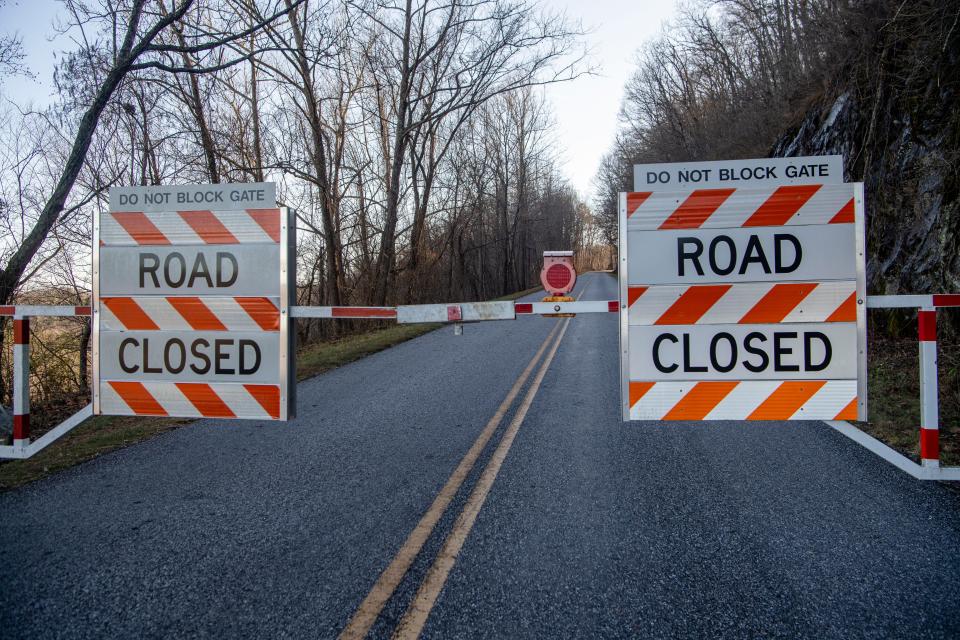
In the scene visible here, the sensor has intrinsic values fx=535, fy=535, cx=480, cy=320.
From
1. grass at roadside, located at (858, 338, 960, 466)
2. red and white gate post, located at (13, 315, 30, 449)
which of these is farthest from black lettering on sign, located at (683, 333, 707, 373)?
red and white gate post, located at (13, 315, 30, 449)

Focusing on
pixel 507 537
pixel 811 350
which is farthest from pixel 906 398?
pixel 507 537

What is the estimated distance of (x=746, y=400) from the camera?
3271mm

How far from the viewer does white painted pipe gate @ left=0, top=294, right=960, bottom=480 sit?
3.02m

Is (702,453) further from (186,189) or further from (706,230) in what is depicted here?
(186,189)

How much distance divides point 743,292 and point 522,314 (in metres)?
1.39

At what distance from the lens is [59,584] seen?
9.73 feet

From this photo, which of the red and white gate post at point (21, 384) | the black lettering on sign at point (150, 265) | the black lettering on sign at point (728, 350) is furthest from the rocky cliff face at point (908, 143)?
the red and white gate post at point (21, 384)

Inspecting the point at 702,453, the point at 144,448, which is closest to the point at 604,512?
the point at 702,453

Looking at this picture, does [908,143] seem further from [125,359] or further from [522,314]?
[125,359]

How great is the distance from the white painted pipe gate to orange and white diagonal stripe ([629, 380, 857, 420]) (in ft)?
0.50

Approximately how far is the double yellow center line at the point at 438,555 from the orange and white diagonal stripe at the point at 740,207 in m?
2.25

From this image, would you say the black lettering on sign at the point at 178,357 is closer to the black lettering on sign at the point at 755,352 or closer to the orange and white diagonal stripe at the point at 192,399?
the orange and white diagonal stripe at the point at 192,399

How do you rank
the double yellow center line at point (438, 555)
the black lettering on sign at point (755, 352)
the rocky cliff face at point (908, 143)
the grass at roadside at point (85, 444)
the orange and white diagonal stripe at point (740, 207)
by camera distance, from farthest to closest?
1. the rocky cliff face at point (908, 143)
2. the grass at roadside at point (85, 444)
3. the black lettering on sign at point (755, 352)
4. the orange and white diagonal stripe at point (740, 207)
5. the double yellow center line at point (438, 555)

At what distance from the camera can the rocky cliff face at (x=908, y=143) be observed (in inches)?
295
